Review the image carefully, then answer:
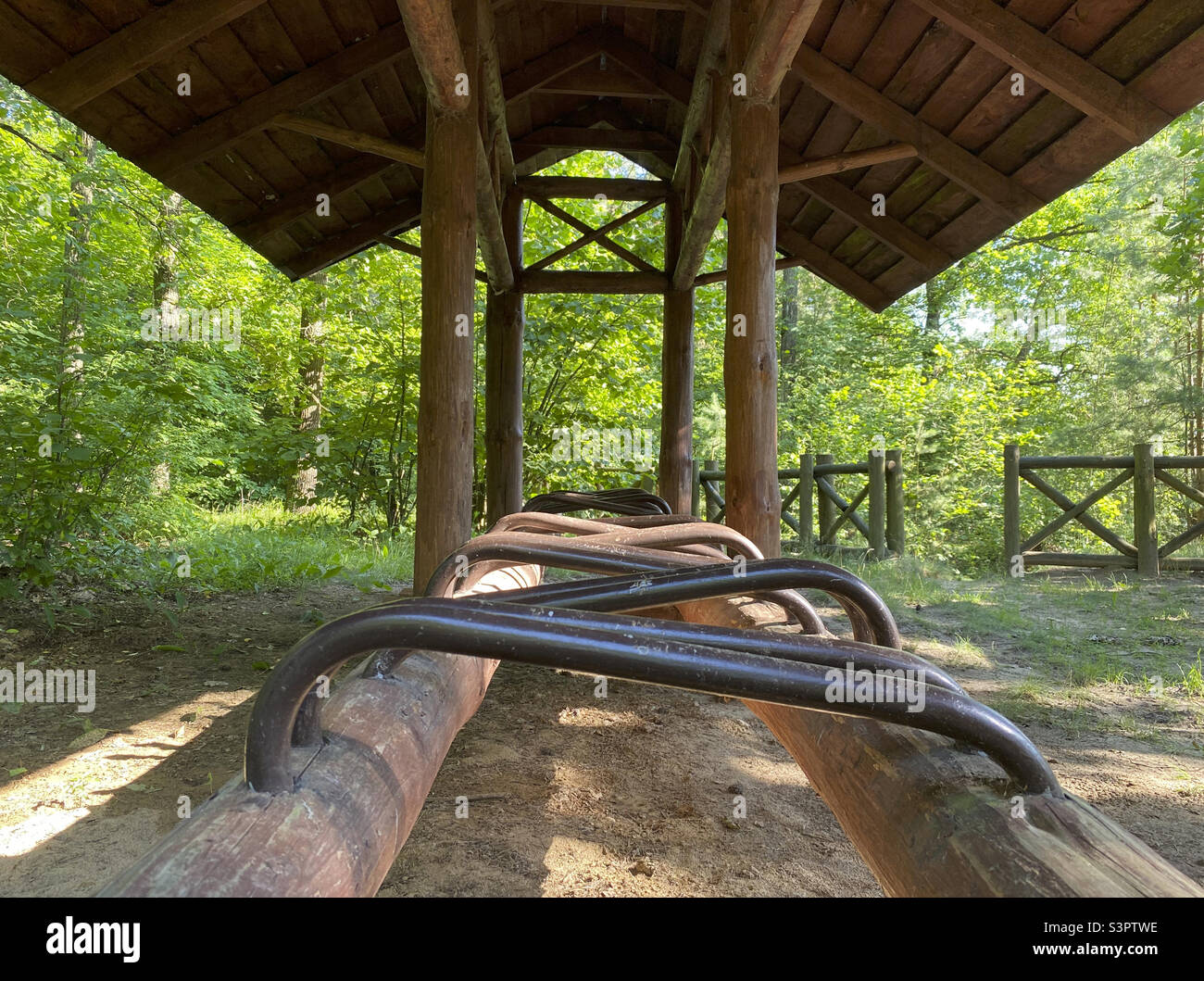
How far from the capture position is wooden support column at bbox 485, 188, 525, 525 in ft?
23.7

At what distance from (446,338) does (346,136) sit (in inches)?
64.6

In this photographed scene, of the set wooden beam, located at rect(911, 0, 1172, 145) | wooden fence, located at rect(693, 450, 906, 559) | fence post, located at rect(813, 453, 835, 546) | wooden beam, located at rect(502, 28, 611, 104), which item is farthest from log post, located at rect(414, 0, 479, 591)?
fence post, located at rect(813, 453, 835, 546)

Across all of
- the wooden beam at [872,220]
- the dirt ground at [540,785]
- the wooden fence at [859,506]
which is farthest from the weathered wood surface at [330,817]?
the wooden fence at [859,506]

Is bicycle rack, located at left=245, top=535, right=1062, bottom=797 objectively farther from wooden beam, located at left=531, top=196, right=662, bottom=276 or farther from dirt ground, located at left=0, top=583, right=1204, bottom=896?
wooden beam, located at left=531, top=196, right=662, bottom=276

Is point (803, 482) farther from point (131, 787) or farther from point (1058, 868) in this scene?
point (1058, 868)

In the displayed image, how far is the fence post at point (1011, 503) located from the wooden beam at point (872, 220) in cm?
387

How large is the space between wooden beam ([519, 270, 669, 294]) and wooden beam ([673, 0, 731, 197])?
2.77ft

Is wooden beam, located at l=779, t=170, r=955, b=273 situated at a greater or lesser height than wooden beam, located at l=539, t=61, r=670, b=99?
lesser

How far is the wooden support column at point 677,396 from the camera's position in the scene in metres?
7.28

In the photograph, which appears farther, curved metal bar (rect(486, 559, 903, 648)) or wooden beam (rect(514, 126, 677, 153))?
wooden beam (rect(514, 126, 677, 153))

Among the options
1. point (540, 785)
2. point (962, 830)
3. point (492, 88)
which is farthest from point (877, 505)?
point (962, 830)

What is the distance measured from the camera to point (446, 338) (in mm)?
3967
